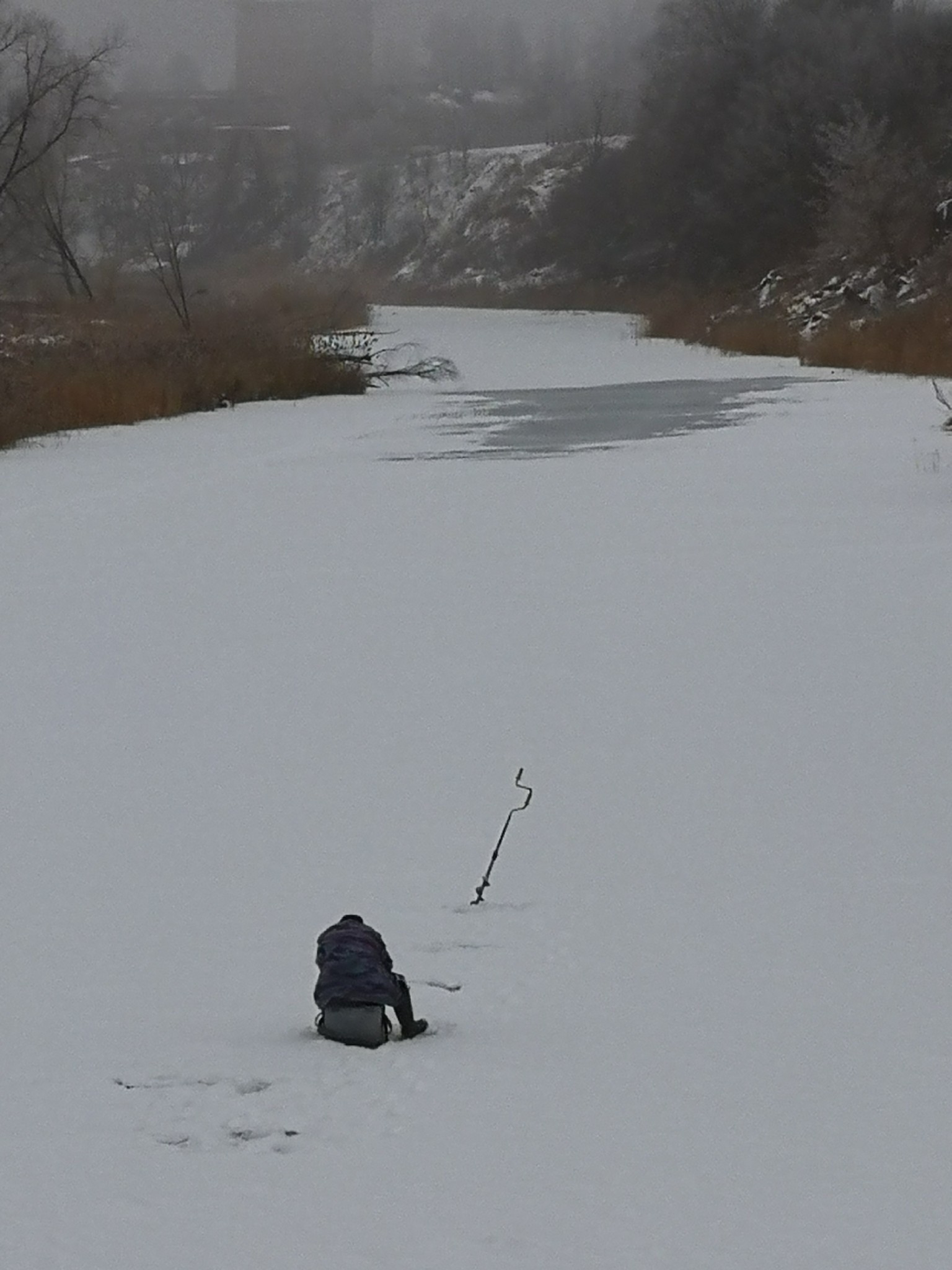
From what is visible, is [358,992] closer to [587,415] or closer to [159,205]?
[587,415]

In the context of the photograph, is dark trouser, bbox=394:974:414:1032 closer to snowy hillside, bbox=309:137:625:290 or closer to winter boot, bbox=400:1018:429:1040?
winter boot, bbox=400:1018:429:1040

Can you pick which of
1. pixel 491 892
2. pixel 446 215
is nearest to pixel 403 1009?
pixel 491 892

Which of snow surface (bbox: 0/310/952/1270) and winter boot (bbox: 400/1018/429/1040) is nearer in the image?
snow surface (bbox: 0/310/952/1270)

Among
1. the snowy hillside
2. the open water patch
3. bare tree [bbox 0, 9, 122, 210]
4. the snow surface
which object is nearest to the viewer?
the snow surface

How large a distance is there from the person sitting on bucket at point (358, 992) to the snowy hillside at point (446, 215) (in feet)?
199

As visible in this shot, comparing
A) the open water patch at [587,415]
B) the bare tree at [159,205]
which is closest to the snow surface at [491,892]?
the open water patch at [587,415]

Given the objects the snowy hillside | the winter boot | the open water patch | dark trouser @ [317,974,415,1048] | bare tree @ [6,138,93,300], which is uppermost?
the snowy hillside

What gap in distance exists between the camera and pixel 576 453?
53.3 ft

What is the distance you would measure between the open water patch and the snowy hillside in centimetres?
4004

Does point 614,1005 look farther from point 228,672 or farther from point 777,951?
point 228,672

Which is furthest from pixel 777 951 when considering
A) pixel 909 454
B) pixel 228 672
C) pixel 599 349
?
pixel 599 349

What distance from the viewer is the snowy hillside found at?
68.9 metres

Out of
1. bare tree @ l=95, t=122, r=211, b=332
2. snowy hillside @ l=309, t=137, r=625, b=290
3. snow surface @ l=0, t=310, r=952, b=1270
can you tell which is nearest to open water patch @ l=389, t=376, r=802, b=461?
snow surface @ l=0, t=310, r=952, b=1270

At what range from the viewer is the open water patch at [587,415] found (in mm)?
17172
